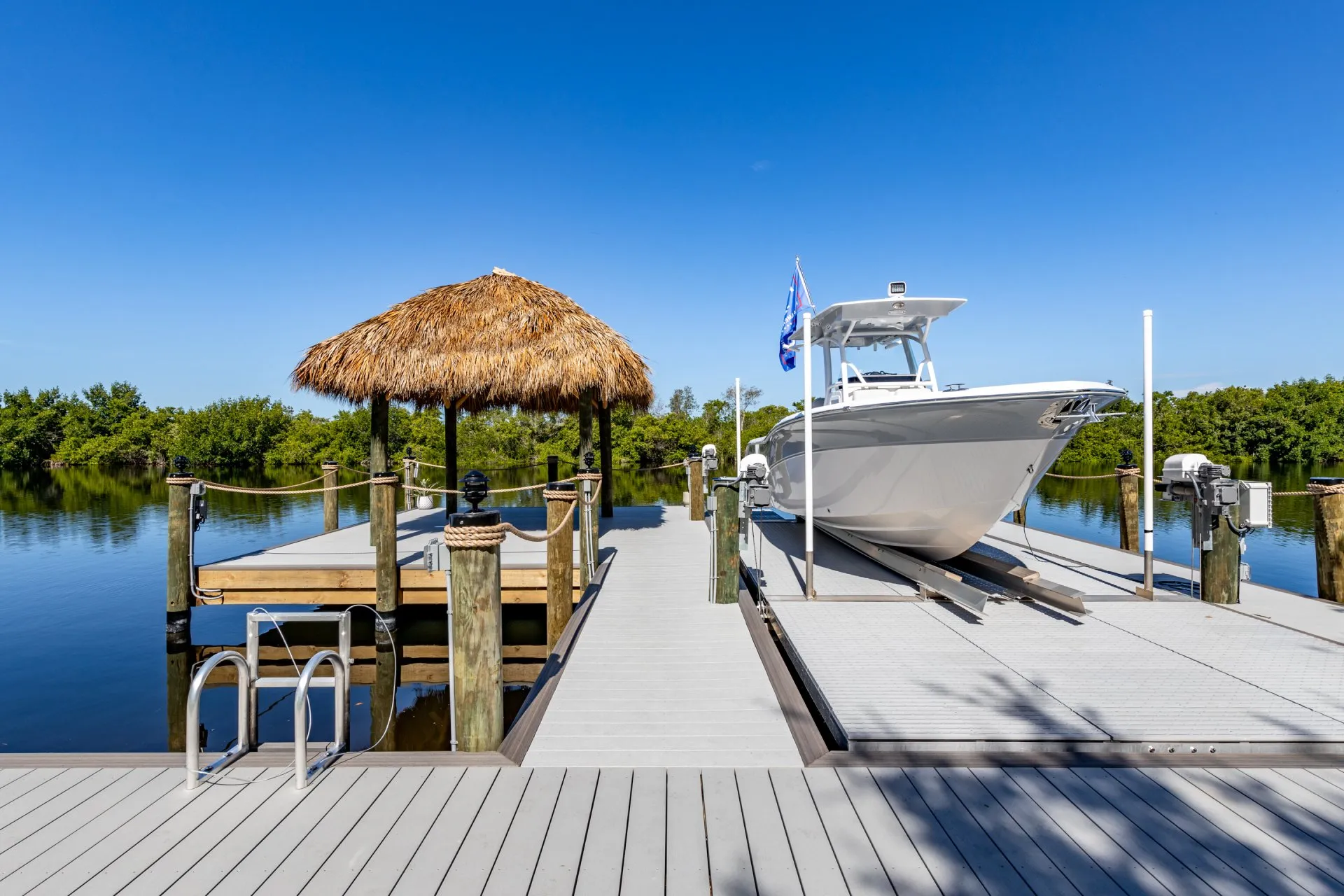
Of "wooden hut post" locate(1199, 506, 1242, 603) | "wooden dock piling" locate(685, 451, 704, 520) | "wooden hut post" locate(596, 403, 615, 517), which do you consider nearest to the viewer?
"wooden hut post" locate(1199, 506, 1242, 603)

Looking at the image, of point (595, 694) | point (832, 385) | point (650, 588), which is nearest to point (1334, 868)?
point (595, 694)

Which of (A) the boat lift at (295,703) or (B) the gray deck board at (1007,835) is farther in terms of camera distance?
(A) the boat lift at (295,703)

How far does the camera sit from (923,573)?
597cm

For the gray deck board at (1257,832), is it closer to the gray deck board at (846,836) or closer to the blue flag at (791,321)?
the gray deck board at (846,836)

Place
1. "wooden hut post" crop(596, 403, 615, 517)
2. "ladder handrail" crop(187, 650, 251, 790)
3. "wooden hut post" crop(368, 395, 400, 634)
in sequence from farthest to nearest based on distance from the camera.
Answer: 1. "wooden hut post" crop(596, 403, 615, 517)
2. "wooden hut post" crop(368, 395, 400, 634)
3. "ladder handrail" crop(187, 650, 251, 790)

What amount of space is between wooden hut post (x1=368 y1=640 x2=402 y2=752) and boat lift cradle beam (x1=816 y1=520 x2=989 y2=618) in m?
4.70

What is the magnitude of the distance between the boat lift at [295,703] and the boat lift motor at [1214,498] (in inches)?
251

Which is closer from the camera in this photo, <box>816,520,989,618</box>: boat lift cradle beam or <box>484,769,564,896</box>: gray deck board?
<box>484,769,564,896</box>: gray deck board

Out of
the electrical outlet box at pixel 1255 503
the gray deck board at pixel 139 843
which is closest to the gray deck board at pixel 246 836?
the gray deck board at pixel 139 843

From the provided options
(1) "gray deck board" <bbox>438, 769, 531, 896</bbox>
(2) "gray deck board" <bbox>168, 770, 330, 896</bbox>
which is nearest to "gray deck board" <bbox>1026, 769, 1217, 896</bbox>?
(1) "gray deck board" <bbox>438, 769, 531, 896</bbox>

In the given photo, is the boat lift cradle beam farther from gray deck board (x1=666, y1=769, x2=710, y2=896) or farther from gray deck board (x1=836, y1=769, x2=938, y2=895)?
gray deck board (x1=666, y1=769, x2=710, y2=896)

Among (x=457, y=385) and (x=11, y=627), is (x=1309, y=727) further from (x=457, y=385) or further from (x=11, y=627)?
(x=11, y=627)

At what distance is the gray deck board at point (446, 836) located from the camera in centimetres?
205

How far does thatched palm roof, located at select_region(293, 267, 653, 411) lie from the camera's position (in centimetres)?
830
